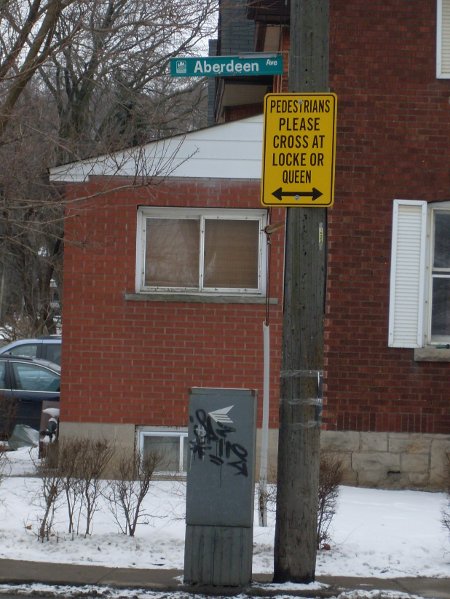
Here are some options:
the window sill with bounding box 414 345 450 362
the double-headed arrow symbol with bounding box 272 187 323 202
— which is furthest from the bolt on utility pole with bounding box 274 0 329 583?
the window sill with bounding box 414 345 450 362

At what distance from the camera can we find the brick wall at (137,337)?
11.6 meters

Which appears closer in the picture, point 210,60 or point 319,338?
point 319,338

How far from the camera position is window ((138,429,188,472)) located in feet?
38.3

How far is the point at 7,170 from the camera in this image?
13.3m

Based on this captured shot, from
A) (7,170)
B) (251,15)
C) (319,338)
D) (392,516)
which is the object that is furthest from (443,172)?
(7,170)

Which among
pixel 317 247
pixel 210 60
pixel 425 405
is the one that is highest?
pixel 210 60

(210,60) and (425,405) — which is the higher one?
(210,60)

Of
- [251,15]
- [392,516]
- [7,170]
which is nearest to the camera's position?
[392,516]

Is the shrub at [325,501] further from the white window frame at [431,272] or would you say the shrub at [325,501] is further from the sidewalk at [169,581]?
the white window frame at [431,272]

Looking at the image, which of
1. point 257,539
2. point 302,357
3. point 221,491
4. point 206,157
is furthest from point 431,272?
point 221,491

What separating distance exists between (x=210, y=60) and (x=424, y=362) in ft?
14.0

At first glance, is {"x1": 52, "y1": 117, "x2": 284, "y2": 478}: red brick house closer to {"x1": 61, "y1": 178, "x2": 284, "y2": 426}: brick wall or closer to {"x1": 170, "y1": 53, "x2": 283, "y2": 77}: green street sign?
{"x1": 61, "y1": 178, "x2": 284, "y2": 426}: brick wall

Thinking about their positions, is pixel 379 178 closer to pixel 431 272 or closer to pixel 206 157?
pixel 431 272

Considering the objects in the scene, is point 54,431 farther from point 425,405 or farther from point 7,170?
point 425,405
